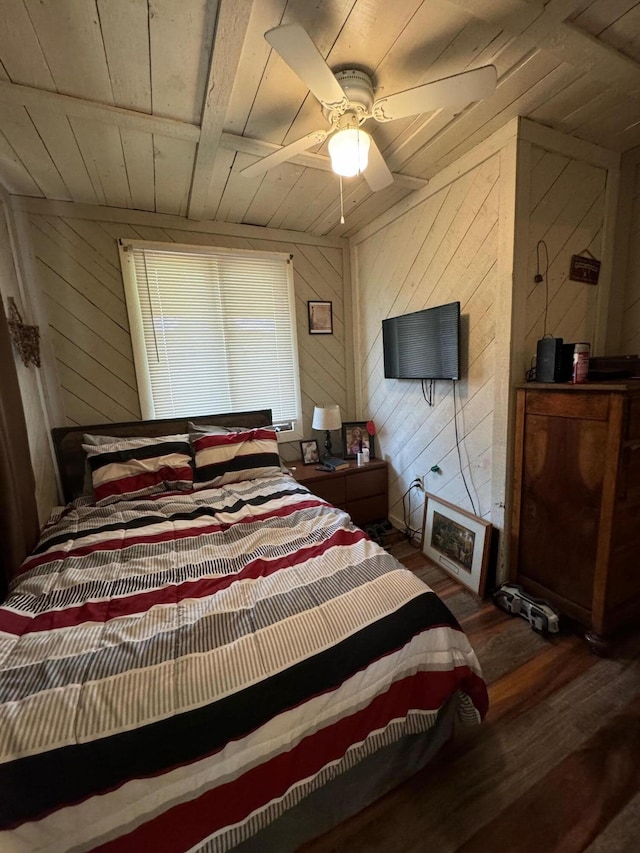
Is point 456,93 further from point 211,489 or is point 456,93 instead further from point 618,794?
point 618,794

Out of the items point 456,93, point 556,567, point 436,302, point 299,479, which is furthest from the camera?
point 299,479

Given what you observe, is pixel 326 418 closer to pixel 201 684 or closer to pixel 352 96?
pixel 352 96

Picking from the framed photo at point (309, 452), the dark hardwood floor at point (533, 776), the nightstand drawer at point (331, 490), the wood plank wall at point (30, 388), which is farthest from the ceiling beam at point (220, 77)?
the dark hardwood floor at point (533, 776)

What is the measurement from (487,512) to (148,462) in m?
2.09

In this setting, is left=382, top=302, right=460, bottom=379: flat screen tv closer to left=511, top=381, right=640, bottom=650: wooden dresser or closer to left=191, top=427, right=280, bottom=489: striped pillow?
left=511, top=381, right=640, bottom=650: wooden dresser

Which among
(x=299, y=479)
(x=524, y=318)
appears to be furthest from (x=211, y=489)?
(x=524, y=318)

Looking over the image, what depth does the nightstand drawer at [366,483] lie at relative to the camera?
2.67 metres

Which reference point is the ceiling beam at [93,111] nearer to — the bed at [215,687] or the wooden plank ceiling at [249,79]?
the wooden plank ceiling at [249,79]

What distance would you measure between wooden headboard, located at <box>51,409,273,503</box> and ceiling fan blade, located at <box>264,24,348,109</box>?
6.57ft

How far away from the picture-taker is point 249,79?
4.18 feet

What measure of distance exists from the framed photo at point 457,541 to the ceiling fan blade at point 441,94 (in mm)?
1946

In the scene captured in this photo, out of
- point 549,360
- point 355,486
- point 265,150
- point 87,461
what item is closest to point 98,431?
point 87,461

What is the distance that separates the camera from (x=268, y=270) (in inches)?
108

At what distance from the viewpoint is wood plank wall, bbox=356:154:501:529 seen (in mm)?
1844
